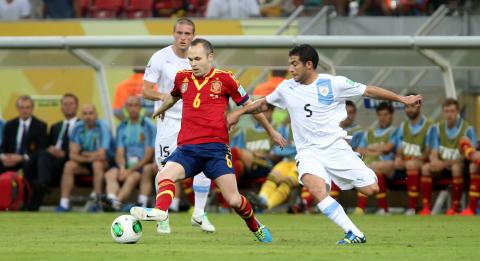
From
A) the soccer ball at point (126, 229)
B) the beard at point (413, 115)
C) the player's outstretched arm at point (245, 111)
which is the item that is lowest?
the soccer ball at point (126, 229)

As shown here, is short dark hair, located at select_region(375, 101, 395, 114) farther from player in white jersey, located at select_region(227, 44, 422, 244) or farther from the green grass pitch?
player in white jersey, located at select_region(227, 44, 422, 244)

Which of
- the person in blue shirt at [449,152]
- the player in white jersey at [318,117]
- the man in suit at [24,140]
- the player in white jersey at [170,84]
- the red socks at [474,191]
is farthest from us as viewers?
the man in suit at [24,140]

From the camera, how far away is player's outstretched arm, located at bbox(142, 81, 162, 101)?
13.1 metres

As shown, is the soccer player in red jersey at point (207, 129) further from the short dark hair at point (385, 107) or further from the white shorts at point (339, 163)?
the short dark hair at point (385, 107)

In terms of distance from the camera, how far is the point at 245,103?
37.7 ft

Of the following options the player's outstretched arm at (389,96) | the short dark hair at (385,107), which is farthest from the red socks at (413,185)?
the player's outstretched arm at (389,96)

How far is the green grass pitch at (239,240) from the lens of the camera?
31.7 feet

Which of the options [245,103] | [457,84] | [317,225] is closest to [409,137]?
[457,84]

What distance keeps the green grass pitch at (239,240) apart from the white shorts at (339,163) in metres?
0.58

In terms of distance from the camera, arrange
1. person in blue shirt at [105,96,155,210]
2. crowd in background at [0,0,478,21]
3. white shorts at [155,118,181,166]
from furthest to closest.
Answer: crowd in background at [0,0,478,21] < person in blue shirt at [105,96,155,210] < white shorts at [155,118,181,166]

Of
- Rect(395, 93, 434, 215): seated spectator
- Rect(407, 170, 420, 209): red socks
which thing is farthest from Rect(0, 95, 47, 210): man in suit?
Rect(407, 170, 420, 209): red socks

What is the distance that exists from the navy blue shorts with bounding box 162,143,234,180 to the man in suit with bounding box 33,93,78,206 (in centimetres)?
791

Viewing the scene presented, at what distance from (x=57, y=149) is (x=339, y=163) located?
27.0 feet

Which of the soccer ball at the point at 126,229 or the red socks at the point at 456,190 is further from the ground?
the soccer ball at the point at 126,229
